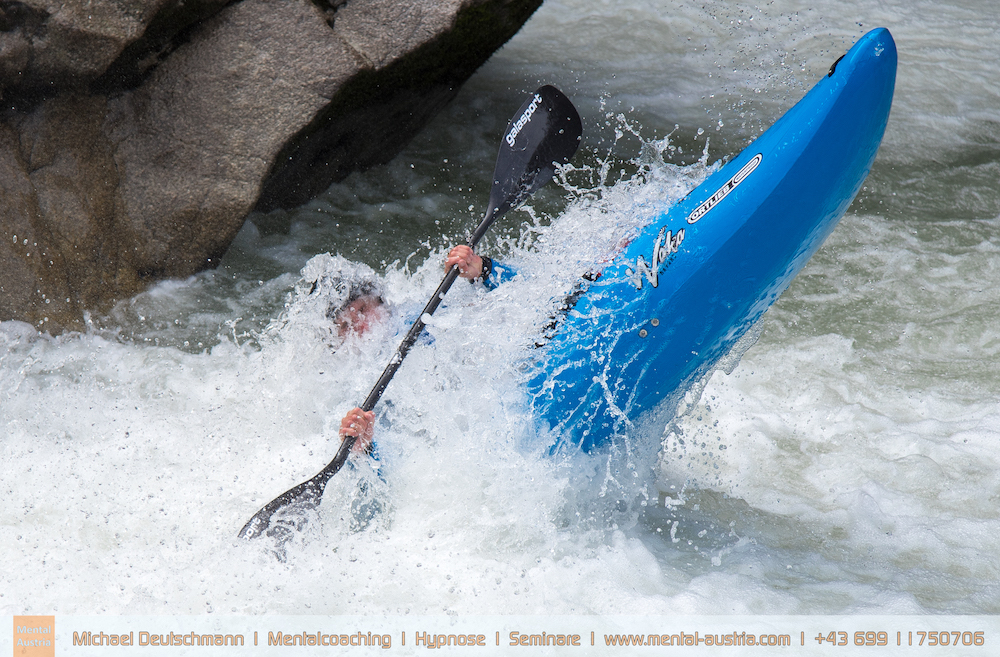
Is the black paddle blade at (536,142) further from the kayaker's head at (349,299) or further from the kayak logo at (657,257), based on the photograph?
the kayak logo at (657,257)

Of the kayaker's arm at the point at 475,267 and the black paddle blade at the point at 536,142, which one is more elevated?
the black paddle blade at the point at 536,142

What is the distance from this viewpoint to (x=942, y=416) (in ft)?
10.5

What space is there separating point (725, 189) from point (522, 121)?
3.19 feet

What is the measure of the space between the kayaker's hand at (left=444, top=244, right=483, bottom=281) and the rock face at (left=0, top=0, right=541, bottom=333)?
133 centimetres

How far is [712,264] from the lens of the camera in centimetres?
243

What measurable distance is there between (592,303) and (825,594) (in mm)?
1085

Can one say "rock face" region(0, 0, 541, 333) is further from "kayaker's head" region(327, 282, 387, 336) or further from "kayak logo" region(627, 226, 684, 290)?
"kayak logo" region(627, 226, 684, 290)

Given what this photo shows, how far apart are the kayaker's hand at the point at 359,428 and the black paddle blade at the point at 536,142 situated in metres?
1.03

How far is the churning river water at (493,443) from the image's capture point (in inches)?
93.8

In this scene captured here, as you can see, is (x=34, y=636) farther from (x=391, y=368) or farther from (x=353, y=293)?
(x=353, y=293)

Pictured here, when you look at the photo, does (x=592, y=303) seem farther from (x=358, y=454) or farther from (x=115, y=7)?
(x=115, y=7)

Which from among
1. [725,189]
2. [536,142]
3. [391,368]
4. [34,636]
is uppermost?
[536,142]

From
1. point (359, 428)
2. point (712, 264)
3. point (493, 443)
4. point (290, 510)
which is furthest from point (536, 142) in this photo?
point (290, 510)

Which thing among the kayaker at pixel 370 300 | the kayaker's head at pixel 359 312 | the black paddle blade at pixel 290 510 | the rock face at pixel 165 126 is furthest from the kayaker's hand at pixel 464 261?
the rock face at pixel 165 126
